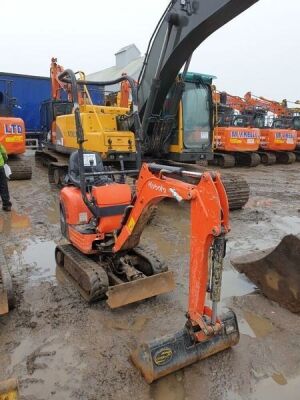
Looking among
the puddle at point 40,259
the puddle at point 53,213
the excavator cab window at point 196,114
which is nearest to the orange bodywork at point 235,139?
the excavator cab window at point 196,114

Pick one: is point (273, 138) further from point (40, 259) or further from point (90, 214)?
point (90, 214)

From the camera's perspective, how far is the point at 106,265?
398 centimetres

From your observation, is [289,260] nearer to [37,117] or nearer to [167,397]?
[167,397]

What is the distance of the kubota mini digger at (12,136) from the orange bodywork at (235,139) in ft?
23.5

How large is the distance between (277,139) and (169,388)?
14.7 m

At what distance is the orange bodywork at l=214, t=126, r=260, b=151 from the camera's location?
548 inches

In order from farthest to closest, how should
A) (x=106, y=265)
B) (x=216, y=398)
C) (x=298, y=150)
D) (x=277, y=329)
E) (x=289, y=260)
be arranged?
1. (x=298, y=150)
2. (x=106, y=265)
3. (x=289, y=260)
4. (x=277, y=329)
5. (x=216, y=398)

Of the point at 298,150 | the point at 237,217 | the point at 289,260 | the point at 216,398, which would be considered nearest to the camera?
the point at 216,398

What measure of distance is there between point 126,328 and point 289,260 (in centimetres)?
165

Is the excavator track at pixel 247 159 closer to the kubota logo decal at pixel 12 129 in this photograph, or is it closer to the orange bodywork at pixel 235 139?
the orange bodywork at pixel 235 139

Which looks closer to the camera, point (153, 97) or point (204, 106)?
point (153, 97)

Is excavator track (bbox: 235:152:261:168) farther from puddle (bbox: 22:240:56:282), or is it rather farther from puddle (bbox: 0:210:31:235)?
puddle (bbox: 22:240:56:282)

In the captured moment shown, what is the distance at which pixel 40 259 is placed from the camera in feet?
16.0

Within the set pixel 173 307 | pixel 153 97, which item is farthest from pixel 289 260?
pixel 153 97
